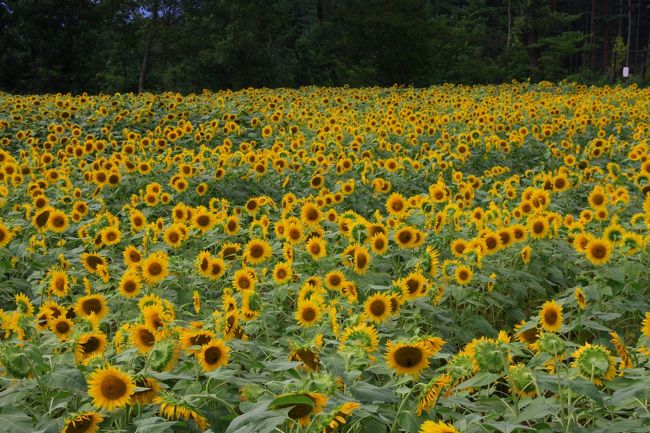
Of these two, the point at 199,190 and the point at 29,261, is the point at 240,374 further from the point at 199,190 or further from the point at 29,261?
the point at 199,190

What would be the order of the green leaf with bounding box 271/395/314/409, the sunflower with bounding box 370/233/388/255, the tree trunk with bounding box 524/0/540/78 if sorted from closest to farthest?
the green leaf with bounding box 271/395/314/409 → the sunflower with bounding box 370/233/388/255 → the tree trunk with bounding box 524/0/540/78

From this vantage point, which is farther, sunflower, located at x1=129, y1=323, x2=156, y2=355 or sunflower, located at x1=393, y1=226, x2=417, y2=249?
sunflower, located at x1=393, y1=226, x2=417, y2=249

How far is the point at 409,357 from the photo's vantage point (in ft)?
6.81

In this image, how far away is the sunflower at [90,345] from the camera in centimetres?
239

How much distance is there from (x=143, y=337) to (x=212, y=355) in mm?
371

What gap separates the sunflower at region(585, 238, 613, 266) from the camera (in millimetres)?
3689

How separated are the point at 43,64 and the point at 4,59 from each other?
1396 millimetres

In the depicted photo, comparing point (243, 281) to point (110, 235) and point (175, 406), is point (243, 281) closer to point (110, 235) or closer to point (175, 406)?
point (175, 406)

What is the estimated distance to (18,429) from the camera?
2.02 metres

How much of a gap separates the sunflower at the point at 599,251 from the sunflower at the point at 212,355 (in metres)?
2.35

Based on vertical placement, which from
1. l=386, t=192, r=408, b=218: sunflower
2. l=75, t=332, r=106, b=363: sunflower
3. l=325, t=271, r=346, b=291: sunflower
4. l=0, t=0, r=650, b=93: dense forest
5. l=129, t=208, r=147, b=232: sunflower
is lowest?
l=75, t=332, r=106, b=363: sunflower

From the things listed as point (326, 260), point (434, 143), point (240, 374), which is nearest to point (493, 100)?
point (434, 143)

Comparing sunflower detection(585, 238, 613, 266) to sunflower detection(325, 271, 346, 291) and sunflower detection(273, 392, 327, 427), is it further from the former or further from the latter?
sunflower detection(273, 392, 327, 427)

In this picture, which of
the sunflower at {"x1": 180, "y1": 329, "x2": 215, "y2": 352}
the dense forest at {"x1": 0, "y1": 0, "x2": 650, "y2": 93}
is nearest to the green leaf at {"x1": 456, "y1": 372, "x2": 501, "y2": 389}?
the sunflower at {"x1": 180, "y1": 329, "x2": 215, "y2": 352}
